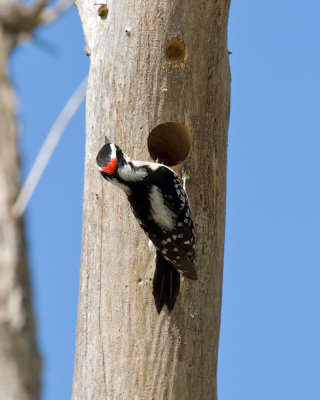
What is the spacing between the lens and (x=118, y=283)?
3678 millimetres

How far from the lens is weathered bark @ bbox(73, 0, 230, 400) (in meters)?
3.60

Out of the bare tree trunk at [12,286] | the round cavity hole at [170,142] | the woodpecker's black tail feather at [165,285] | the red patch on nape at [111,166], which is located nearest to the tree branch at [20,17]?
the bare tree trunk at [12,286]

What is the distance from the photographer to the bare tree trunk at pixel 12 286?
1104 mm

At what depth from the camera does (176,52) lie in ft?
13.6

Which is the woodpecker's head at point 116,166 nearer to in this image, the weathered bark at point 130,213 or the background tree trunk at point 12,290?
the weathered bark at point 130,213

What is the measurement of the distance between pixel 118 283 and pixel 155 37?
4.83 feet

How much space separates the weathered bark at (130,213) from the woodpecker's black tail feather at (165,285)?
60mm

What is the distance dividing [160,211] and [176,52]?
1026mm

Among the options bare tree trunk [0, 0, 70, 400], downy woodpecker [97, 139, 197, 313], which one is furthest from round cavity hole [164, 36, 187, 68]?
bare tree trunk [0, 0, 70, 400]

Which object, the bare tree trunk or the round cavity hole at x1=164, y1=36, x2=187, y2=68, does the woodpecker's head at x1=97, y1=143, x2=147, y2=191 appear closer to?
the round cavity hole at x1=164, y1=36, x2=187, y2=68

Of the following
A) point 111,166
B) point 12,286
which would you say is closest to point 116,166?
point 111,166

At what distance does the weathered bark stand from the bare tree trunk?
8.23 feet

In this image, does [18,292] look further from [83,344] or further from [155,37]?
[155,37]

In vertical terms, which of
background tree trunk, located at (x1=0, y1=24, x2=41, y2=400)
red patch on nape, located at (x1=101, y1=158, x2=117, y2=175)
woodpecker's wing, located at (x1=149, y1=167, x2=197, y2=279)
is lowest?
background tree trunk, located at (x1=0, y1=24, x2=41, y2=400)
